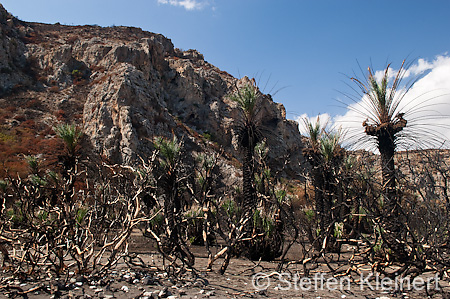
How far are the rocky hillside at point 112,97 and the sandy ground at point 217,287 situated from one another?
566 inches

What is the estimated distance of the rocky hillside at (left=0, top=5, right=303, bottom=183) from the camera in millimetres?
26953

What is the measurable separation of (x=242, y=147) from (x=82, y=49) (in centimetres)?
4304

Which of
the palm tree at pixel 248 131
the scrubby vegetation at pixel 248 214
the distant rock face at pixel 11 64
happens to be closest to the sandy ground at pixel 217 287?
the scrubby vegetation at pixel 248 214

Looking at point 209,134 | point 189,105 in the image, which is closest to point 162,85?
point 189,105

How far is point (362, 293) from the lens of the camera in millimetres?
4539

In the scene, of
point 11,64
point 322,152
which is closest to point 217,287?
point 322,152

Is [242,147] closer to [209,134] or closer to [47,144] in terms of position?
[47,144]

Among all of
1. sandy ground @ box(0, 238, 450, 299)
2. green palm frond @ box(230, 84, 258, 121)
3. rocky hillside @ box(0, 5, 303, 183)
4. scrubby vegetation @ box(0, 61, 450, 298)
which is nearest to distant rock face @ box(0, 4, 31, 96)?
rocky hillside @ box(0, 5, 303, 183)

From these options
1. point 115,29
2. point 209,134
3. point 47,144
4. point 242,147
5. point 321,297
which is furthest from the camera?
point 115,29

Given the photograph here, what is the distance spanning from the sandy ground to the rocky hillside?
47.2 ft

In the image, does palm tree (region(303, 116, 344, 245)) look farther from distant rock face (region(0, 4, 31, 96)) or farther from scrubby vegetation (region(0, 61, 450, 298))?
distant rock face (region(0, 4, 31, 96))

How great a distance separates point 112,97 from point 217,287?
2726cm

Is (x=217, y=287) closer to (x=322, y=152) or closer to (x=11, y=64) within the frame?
(x=322, y=152)

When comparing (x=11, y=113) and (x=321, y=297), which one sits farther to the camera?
(x=11, y=113)
